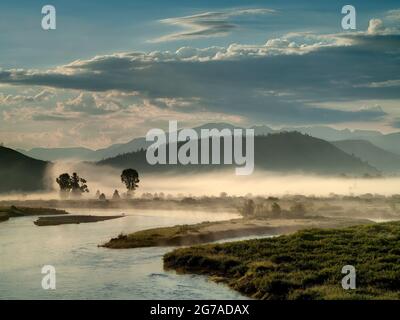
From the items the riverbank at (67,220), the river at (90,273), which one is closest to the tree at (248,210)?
the riverbank at (67,220)

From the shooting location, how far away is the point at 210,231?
311ft

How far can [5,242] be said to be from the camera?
9119 centimetres

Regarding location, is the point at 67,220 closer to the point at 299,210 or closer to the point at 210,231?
the point at 210,231

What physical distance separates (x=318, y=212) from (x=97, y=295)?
324 feet

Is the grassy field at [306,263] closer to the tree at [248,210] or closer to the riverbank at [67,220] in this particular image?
the tree at [248,210]

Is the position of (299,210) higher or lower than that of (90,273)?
higher

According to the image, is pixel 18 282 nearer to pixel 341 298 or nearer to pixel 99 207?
pixel 341 298

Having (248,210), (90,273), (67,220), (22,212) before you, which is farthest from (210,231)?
(22,212)

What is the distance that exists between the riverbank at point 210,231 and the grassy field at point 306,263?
16.5 metres

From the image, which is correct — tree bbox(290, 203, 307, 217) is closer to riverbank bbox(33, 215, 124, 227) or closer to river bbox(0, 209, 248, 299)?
riverbank bbox(33, 215, 124, 227)

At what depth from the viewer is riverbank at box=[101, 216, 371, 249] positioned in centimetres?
8550

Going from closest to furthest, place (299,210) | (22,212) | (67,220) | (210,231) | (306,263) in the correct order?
1. (306,263)
2. (210,231)
3. (299,210)
4. (67,220)
5. (22,212)

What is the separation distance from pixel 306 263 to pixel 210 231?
1512 inches
